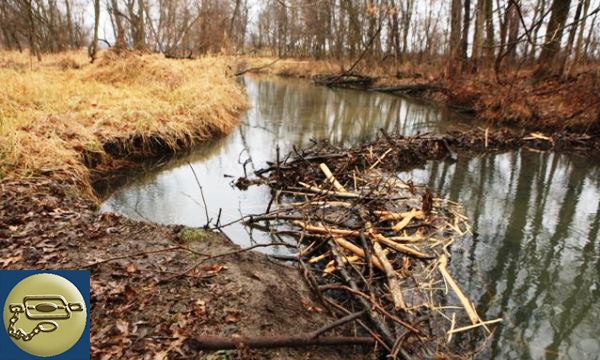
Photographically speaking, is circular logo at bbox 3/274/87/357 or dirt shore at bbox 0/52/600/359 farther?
dirt shore at bbox 0/52/600/359

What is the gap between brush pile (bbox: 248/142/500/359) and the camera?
2.92 m

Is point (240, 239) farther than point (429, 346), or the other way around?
point (240, 239)

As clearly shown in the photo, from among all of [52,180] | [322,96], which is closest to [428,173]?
[52,180]

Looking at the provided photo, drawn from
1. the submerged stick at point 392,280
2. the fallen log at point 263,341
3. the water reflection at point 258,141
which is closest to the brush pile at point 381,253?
the submerged stick at point 392,280

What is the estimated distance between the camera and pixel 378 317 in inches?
111

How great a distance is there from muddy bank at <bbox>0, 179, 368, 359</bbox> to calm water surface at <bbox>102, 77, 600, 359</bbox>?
97cm

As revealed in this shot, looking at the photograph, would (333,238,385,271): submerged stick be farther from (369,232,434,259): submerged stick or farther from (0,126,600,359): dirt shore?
(0,126,600,359): dirt shore

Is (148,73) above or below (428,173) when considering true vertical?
above

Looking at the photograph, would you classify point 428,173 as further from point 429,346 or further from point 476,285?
point 429,346

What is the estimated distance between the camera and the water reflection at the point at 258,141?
5492 mm

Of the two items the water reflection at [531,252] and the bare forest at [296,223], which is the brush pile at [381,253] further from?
the water reflection at [531,252]

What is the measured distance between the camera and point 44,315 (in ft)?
6.31

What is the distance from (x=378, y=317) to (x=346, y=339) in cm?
36

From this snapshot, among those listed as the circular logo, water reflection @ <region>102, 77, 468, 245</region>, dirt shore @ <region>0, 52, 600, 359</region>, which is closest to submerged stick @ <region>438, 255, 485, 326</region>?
dirt shore @ <region>0, 52, 600, 359</region>
